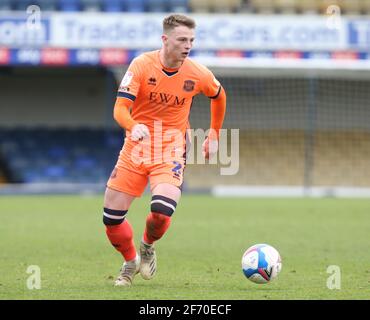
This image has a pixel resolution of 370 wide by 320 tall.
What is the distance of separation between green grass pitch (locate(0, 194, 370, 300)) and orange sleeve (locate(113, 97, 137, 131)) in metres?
1.44

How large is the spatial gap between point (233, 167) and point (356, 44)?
18.4ft

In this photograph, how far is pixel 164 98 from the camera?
27.6ft

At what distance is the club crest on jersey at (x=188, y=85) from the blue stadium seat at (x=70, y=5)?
20.9 m

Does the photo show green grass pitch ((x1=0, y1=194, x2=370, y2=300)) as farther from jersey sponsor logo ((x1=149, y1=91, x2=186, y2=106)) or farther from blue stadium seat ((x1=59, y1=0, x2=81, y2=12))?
blue stadium seat ((x1=59, y1=0, x2=81, y2=12))

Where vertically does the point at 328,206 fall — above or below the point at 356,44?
below

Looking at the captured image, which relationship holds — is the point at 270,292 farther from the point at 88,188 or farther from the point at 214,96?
the point at 88,188

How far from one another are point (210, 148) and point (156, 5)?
2081 cm

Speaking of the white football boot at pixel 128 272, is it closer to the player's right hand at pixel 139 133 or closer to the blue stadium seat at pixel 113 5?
the player's right hand at pixel 139 133

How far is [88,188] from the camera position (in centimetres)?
2719

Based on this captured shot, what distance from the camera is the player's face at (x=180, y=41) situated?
819 centimetres

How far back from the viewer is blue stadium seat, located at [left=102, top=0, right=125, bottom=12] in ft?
94.5

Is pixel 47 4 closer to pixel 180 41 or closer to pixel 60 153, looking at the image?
pixel 60 153

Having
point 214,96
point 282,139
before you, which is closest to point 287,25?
point 282,139

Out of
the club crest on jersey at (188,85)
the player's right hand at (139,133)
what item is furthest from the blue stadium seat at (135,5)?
the player's right hand at (139,133)
